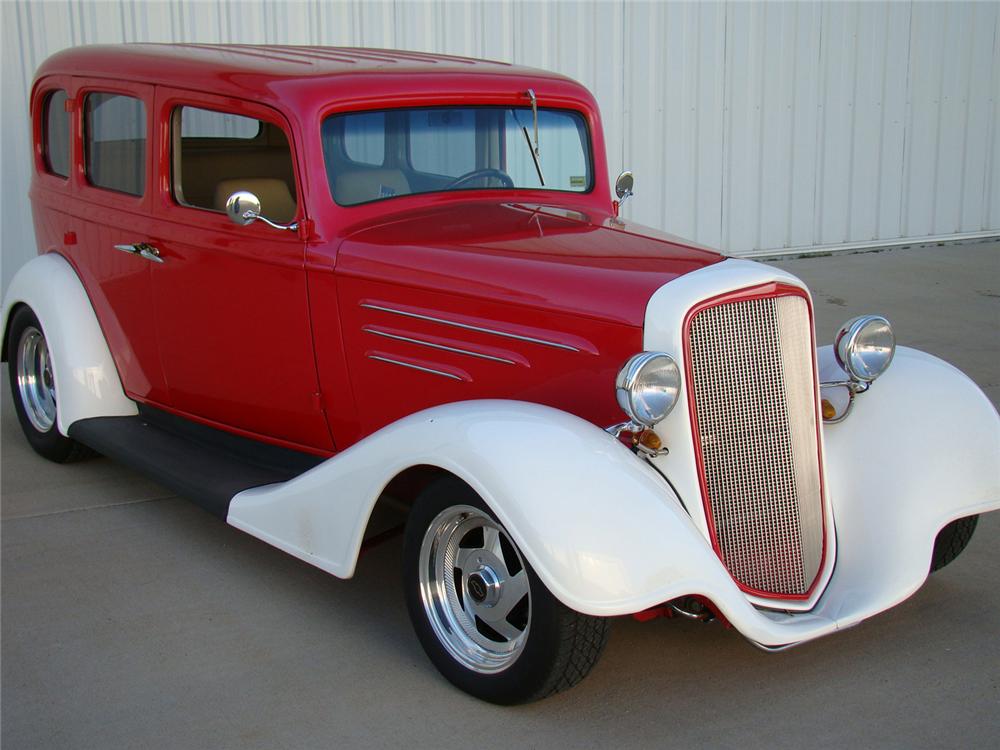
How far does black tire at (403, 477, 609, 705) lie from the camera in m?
2.79

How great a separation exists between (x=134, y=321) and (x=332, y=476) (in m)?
1.62

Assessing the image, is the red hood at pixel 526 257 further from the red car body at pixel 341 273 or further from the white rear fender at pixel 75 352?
the white rear fender at pixel 75 352

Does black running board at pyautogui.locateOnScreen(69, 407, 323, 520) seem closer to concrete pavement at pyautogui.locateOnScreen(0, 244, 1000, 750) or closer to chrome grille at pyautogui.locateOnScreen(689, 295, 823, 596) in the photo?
concrete pavement at pyautogui.locateOnScreen(0, 244, 1000, 750)

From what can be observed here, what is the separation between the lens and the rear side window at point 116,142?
436 centimetres

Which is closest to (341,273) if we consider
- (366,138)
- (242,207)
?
(242,207)

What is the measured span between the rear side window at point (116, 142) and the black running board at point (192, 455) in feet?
3.03

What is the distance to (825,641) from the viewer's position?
10.9 ft

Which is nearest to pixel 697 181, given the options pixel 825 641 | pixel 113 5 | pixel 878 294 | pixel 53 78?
pixel 878 294

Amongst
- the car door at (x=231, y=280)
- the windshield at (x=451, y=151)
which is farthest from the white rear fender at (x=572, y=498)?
the windshield at (x=451, y=151)

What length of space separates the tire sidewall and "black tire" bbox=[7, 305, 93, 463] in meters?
2.33

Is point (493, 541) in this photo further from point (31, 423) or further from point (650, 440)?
point (31, 423)

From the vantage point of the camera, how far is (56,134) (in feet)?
16.2

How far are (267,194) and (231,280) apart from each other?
337mm

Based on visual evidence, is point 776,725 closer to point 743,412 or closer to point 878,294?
point 743,412
